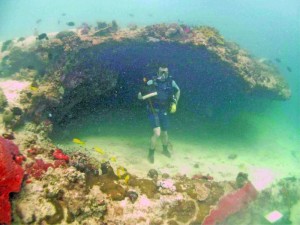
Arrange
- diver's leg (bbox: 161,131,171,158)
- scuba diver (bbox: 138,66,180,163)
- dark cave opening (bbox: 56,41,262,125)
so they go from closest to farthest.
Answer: scuba diver (bbox: 138,66,180,163)
diver's leg (bbox: 161,131,171,158)
dark cave opening (bbox: 56,41,262,125)

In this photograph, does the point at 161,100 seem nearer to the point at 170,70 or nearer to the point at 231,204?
the point at 170,70

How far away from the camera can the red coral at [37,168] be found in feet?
17.3

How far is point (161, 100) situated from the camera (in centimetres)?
1047

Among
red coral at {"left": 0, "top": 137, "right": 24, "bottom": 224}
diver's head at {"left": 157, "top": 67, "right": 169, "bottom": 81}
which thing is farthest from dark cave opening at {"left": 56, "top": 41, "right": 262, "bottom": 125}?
red coral at {"left": 0, "top": 137, "right": 24, "bottom": 224}

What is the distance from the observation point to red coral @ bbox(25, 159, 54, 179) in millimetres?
5277

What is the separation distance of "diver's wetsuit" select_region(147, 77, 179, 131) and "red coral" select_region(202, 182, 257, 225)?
410cm

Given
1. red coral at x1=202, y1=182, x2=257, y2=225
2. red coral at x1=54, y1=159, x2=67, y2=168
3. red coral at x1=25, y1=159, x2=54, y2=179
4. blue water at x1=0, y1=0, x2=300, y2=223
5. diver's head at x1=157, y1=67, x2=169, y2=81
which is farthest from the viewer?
blue water at x1=0, y1=0, x2=300, y2=223

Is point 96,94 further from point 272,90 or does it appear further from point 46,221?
point 272,90

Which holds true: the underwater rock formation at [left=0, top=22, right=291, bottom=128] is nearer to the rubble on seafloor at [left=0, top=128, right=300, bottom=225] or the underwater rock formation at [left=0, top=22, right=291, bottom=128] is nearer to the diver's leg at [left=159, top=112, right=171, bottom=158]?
the diver's leg at [left=159, top=112, right=171, bottom=158]

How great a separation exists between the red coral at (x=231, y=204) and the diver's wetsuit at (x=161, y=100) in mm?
4096

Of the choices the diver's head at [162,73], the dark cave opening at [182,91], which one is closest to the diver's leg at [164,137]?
the diver's head at [162,73]

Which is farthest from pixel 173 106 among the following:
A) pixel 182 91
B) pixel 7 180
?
pixel 7 180

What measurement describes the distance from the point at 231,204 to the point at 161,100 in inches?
181

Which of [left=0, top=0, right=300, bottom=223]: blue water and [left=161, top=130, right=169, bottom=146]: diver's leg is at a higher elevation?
[left=161, top=130, right=169, bottom=146]: diver's leg
